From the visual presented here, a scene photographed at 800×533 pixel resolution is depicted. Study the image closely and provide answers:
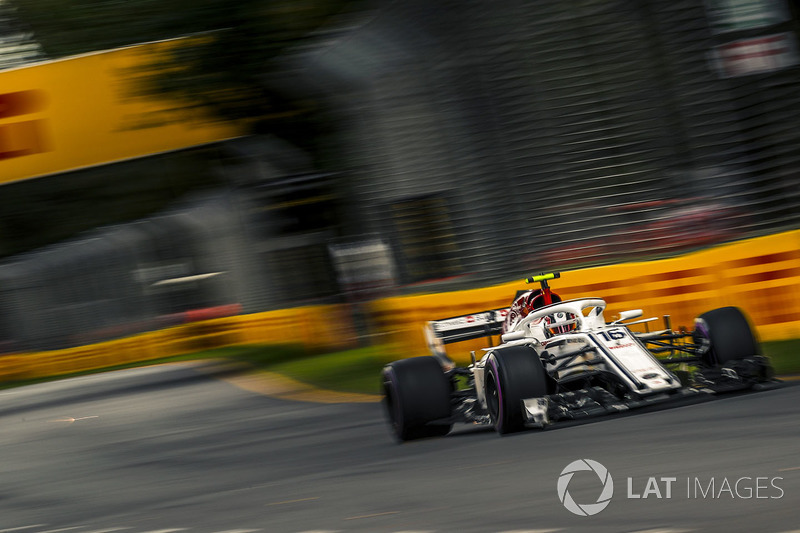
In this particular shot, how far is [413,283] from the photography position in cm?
1419

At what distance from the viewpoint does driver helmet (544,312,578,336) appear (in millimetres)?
7332

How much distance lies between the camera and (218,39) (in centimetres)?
1580

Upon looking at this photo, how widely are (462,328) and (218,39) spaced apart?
8.98m

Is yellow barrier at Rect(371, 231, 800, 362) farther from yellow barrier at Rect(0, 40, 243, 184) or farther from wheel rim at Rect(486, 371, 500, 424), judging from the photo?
yellow barrier at Rect(0, 40, 243, 184)

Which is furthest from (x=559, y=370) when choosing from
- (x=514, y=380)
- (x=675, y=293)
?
(x=675, y=293)

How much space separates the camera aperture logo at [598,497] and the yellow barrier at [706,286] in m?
4.21

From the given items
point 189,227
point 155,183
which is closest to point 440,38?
point 155,183

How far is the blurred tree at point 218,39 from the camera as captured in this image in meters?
15.6

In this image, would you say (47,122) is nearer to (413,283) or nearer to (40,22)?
(40,22)

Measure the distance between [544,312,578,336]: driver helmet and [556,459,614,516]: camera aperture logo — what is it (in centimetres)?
170

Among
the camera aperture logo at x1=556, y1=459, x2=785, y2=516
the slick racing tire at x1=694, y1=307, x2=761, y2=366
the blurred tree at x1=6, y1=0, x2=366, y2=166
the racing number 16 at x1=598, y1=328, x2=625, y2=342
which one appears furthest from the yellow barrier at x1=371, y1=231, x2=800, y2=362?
the blurred tree at x1=6, y1=0, x2=366, y2=166

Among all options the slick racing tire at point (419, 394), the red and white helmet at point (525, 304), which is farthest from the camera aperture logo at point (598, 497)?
the red and white helmet at point (525, 304)

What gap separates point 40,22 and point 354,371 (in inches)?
322

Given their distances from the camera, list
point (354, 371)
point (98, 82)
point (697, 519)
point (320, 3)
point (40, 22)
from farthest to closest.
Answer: point (98, 82), point (40, 22), point (320, 3), point (354, 371), point (697, 519)
